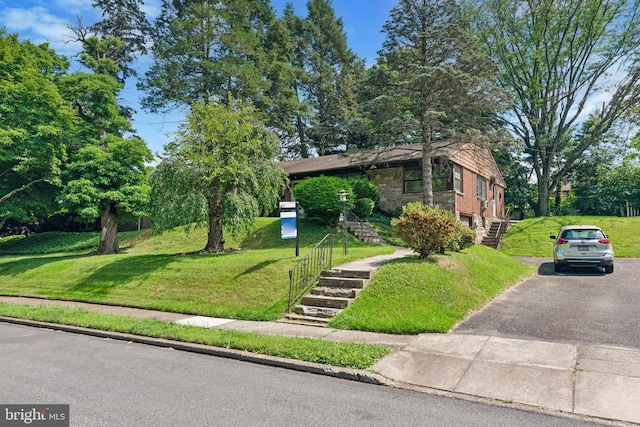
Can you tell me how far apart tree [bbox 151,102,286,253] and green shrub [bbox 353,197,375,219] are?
648cm

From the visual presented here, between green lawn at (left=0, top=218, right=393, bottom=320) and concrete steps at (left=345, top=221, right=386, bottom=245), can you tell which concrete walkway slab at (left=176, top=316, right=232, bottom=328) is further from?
concrete steps at (left=345, top=221, right=386, bottom=245)

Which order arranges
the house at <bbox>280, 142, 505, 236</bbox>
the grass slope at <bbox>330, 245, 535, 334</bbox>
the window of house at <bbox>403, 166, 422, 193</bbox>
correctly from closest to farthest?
the grass slope at <bbox>330, 245, 535, 334</bbox> → the house at <bbox>280, 142, 505, 236</bbox> → the window of house at <bbox>403, 166, 422, 193</bbox>

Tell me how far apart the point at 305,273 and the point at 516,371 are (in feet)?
18.9

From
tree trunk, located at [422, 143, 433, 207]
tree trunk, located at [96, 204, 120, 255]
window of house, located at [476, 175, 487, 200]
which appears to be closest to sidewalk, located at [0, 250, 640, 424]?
tree trunk, located at [422, 143, 433, 207]

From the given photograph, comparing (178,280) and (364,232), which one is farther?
(364,232)

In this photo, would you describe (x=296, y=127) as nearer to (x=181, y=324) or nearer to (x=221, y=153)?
(x=221, y=153)

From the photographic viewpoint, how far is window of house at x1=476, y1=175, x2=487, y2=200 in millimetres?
25734

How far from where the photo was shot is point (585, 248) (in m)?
13.0

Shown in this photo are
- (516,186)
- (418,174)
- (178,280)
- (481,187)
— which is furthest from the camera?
(516,186)

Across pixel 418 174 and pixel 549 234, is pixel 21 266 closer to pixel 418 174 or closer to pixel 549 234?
pixel 418 174

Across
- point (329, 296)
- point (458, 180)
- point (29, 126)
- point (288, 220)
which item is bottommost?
point (329, 296)

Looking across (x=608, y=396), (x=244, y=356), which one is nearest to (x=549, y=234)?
(x=608, y=396)

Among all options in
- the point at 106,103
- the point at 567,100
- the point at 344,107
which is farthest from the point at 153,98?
the point at 567,100

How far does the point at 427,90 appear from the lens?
57.2 feet
